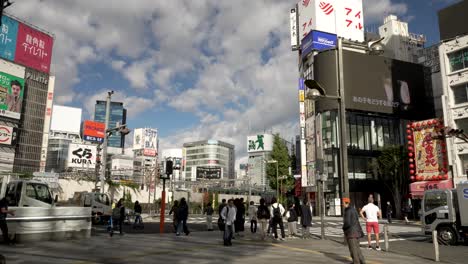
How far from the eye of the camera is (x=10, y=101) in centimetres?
7262

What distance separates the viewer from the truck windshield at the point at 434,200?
15.7 meters

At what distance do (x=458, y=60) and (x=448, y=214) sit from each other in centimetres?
2298

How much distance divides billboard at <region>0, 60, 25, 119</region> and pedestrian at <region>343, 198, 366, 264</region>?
75704 millimetres

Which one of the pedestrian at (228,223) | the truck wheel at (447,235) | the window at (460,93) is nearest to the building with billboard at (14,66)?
the pedestrian at (228,223)

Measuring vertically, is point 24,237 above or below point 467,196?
below

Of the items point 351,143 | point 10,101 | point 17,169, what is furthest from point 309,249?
point 17,169

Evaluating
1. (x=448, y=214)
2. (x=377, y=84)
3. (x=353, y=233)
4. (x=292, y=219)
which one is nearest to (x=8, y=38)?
(x=377, y=84)

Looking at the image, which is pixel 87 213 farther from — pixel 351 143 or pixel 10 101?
pixel 10 101

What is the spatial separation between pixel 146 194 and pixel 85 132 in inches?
647

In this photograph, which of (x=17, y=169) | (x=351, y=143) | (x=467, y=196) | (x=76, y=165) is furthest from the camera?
(x=17, y=169)

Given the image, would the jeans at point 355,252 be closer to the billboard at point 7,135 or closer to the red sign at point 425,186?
the red sign at point 425,186

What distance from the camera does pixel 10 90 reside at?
71312 mm

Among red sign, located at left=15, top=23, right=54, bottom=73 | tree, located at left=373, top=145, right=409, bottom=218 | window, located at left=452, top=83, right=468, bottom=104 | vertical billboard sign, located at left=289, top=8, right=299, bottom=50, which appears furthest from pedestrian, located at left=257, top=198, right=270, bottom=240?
red sign, located at left=15, top=23, right=54, bottom=73

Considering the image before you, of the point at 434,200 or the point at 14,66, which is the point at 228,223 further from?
the point at 14,66
